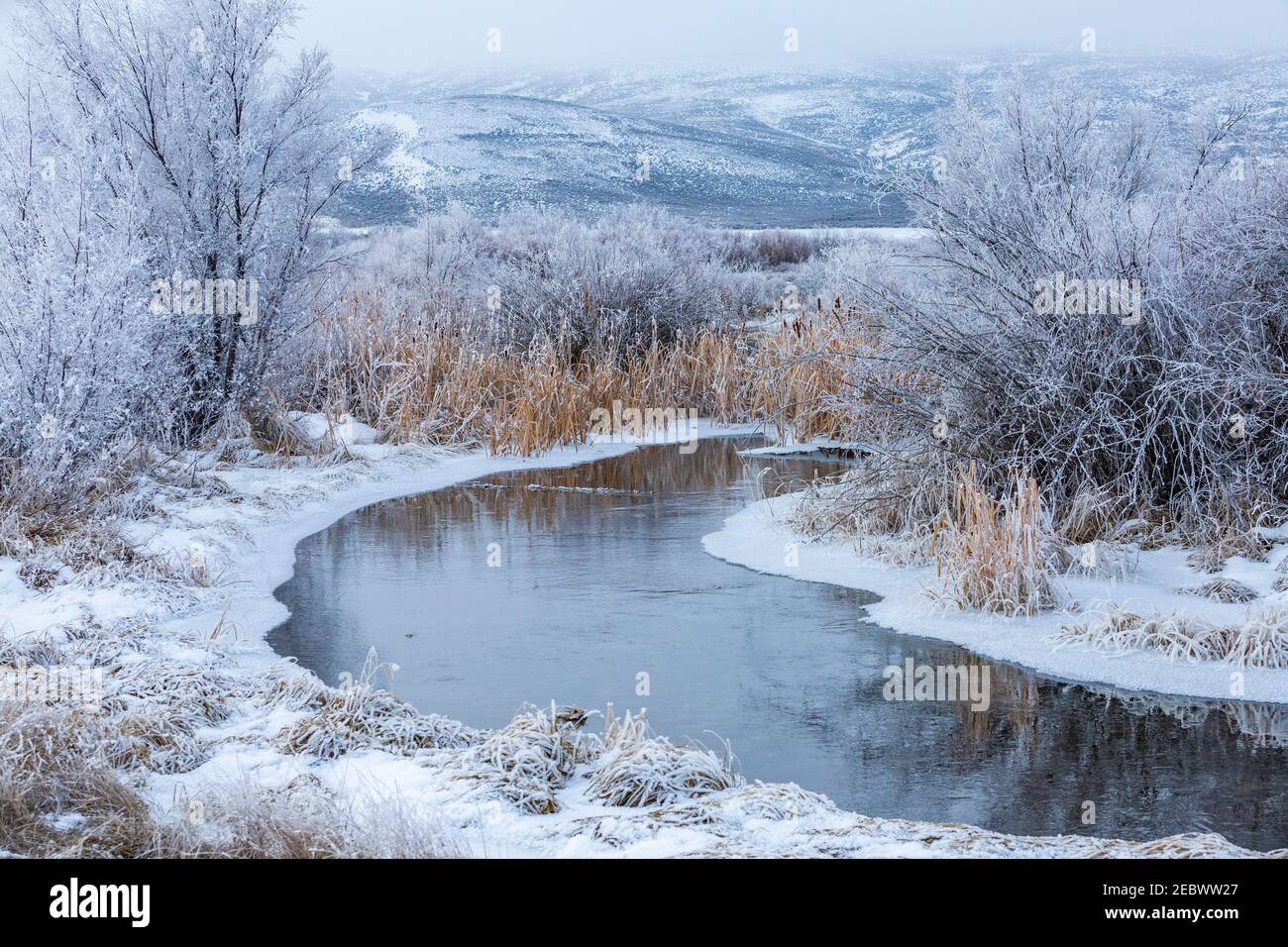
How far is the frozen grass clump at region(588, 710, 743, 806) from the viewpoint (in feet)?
14.7

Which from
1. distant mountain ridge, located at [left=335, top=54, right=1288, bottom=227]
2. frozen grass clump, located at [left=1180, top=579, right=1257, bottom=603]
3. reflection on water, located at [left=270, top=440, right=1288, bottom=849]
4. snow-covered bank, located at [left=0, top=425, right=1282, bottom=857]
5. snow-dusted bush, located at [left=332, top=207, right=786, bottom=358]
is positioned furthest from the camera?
distant mountain ridge, located at [left=335, top=54, right=1288, bottom=227]

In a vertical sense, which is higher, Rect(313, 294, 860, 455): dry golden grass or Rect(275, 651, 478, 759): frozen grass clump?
Rect(313, 294, 860, 455): dry golden grass

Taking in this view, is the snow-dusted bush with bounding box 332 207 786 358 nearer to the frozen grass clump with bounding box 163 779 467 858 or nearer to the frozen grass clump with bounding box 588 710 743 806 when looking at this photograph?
the frozen grass clump with bounding box 588 710 743 806

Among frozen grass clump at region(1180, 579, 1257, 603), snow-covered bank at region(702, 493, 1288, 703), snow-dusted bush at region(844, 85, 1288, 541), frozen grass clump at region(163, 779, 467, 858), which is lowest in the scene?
snow-covered bank at region(702, 493, 1288, 703)

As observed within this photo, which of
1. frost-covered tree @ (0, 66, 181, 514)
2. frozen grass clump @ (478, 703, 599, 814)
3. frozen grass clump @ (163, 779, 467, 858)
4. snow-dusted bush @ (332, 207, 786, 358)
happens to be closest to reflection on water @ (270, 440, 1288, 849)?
frozen grass clump @ (478, 703, 599, 814)

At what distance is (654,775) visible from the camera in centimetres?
454

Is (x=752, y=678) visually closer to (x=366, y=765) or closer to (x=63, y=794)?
(x=366, y=765)

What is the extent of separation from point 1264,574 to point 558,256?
38.1ft

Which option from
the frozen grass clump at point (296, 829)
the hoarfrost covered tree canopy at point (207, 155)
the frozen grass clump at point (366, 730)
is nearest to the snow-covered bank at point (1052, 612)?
the frozen grass clump at point (366, 730)

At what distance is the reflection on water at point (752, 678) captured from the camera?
4.76m

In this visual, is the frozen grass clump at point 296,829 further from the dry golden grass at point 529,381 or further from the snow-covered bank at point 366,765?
the dry golden grass at point 529,381

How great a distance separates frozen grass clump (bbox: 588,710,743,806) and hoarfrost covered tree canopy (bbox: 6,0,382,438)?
22.1 feet

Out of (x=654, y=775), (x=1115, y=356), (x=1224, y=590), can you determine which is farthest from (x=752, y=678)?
(x=1115, y=356)

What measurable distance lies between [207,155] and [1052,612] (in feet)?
26.4
